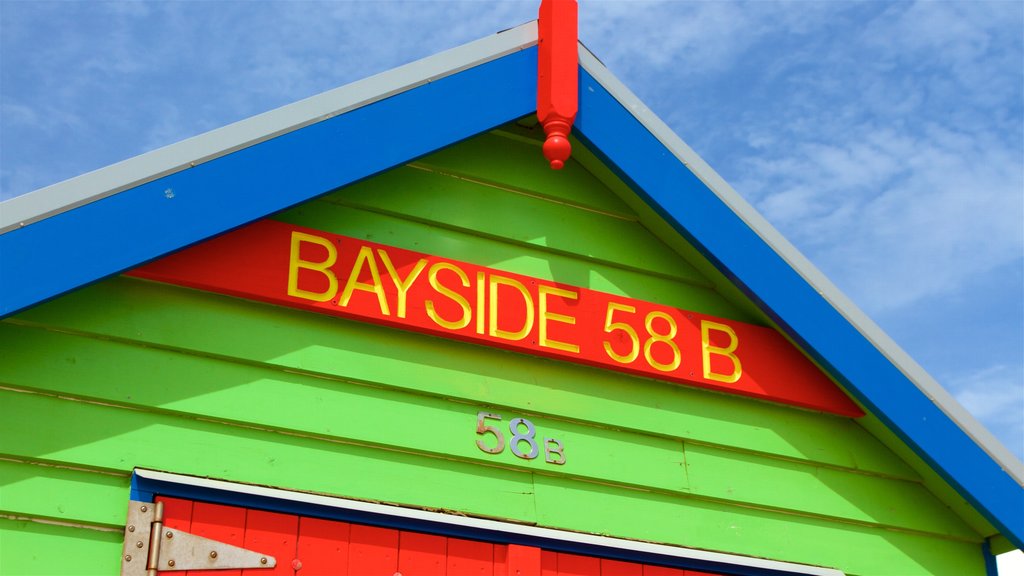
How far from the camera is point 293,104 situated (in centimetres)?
568

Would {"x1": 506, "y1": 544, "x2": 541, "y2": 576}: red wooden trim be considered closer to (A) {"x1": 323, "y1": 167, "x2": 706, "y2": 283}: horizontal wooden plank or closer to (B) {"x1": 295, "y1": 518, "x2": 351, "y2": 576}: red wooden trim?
(B) {"x1": 295, "y1": 518, "x2": 351, "y2": 576}: red wooden trim

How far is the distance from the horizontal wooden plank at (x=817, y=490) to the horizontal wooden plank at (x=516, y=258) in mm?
777

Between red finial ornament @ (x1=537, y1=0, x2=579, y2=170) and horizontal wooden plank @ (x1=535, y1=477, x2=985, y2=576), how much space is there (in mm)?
1559

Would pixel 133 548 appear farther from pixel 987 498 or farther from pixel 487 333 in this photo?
pixel 987 498

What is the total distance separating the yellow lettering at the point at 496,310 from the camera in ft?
19.8

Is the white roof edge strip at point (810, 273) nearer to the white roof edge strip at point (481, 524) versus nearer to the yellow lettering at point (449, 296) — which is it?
the white roof edge strip at point (481, 524)

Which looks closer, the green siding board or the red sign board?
the green siding board

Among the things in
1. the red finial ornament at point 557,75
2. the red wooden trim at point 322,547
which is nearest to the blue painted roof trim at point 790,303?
the red finial ornament at point 557,75

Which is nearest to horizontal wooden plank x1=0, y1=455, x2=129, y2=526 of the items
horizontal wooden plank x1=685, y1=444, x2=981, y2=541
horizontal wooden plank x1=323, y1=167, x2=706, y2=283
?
horizontal wooden plank x1=323, y1=167, x2=706, y2=283

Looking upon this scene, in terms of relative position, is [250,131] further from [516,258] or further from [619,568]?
[619,568]

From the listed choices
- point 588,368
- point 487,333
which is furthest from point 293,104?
point 588,368

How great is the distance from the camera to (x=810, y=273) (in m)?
6.50

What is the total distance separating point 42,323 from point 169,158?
84 centimetres

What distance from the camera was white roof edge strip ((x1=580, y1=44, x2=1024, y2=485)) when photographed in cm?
643
